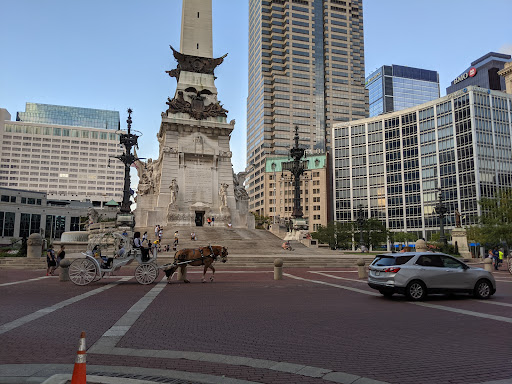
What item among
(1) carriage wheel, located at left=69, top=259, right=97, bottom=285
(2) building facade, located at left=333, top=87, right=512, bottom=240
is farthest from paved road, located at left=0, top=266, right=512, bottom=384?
(2) building facade, located at left=333, top=87, right=512, bottom=240

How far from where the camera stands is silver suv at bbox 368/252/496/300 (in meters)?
12.0

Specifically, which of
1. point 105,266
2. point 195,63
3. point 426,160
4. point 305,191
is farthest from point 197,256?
point 305,191

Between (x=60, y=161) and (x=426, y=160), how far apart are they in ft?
436

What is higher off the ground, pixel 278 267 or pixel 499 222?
pixel 499 222

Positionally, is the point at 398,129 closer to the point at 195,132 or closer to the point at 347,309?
the point at 195,132

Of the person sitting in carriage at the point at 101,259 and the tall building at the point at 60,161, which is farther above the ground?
the tall building at the point at 60,161

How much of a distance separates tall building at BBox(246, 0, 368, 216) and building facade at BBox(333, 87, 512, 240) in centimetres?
2574

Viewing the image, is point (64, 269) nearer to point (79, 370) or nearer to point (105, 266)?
point (105, 266)

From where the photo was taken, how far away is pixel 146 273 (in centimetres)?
1596

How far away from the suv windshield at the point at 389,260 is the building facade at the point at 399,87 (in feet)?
605

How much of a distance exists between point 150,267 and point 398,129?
307ft

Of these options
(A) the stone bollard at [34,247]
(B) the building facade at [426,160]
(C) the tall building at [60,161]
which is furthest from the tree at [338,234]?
(C) the tall building at [60,161]

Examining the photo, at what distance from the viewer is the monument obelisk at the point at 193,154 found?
150 feet

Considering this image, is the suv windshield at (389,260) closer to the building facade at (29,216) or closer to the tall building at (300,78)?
the building facade at (29,216)
